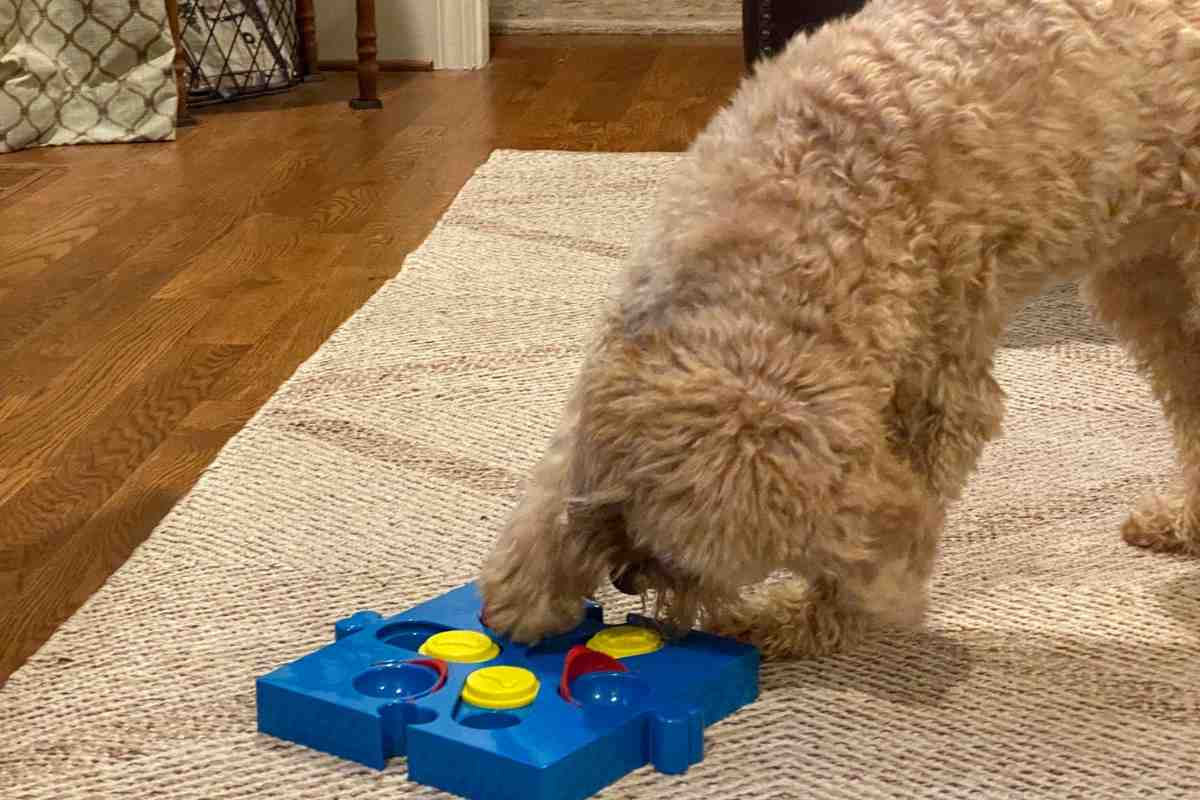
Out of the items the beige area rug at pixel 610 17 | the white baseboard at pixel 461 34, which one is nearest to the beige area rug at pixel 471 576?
the white baseboard at pixel 461 34

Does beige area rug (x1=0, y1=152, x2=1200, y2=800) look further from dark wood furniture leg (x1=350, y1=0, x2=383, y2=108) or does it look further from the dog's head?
dark wood furniture leg (x1=350, y1=0, x2=383, y2=108)

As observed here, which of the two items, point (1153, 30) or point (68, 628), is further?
point (68, 628)

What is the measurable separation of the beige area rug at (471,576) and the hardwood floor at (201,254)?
108 mm

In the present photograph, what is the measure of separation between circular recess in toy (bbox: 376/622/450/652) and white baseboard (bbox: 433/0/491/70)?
3.93 meters

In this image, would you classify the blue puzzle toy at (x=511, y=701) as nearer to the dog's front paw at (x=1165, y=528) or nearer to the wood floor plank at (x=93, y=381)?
the dog's front paw at (x=1165, y=528)

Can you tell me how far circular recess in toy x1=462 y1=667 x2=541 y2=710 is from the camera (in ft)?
4.79

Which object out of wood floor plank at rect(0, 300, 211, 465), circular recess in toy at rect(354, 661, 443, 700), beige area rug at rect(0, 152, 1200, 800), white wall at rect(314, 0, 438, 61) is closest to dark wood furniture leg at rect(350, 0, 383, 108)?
white wall at rect(314, 0, 438, 61)

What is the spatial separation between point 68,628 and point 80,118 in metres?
2.78

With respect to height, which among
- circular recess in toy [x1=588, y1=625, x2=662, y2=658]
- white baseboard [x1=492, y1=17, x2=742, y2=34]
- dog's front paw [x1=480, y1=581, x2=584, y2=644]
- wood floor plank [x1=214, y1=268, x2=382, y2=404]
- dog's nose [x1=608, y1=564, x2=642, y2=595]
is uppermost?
dog's nose [x1=608, y1=564, x2=642, y2=595]

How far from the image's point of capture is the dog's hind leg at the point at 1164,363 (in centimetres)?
186

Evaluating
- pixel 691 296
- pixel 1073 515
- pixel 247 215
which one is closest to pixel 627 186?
pixel 247 215

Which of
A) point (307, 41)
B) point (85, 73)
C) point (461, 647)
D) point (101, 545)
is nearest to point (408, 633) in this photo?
point (461, 647)

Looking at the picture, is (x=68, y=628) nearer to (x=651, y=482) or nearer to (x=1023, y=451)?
(x=651, y=482)

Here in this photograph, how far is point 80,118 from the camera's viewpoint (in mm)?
4258
